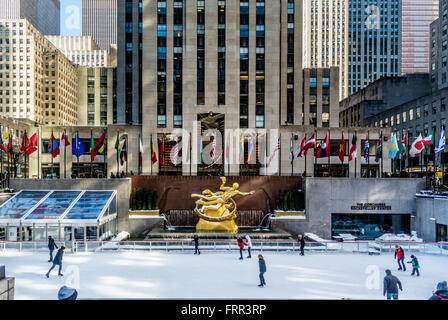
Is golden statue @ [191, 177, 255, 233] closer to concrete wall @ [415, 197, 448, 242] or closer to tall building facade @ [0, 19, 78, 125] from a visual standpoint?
concrete wall @ [415, 197, 448, 242]

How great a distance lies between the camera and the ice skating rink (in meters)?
12.8

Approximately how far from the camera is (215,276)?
15805 mm

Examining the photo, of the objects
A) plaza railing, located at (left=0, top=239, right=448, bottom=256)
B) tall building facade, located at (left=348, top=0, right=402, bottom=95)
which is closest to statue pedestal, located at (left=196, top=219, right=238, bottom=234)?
plaza railing, located at (left=0, top=239, right=448, bottom=256)

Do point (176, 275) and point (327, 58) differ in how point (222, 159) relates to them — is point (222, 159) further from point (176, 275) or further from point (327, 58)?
point (327, 58)

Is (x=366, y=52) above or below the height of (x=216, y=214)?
above

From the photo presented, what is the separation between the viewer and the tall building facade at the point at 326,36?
384 ft

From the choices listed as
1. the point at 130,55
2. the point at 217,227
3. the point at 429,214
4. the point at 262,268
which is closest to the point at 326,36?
the point at 130,55

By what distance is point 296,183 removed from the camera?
36156 mm

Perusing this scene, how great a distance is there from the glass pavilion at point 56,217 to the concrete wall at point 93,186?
1834 millimetres

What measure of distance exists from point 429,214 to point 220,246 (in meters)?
20.1

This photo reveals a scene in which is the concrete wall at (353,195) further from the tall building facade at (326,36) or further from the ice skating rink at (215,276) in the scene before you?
the tall building facade at (326,36)

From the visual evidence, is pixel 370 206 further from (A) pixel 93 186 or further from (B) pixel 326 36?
(B) pixel 326 36

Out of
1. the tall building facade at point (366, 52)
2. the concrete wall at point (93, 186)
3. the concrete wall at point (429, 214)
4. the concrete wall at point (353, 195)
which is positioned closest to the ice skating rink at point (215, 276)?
the concrete wall at point (429, 214)

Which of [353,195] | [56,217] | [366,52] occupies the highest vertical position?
[366,52]
